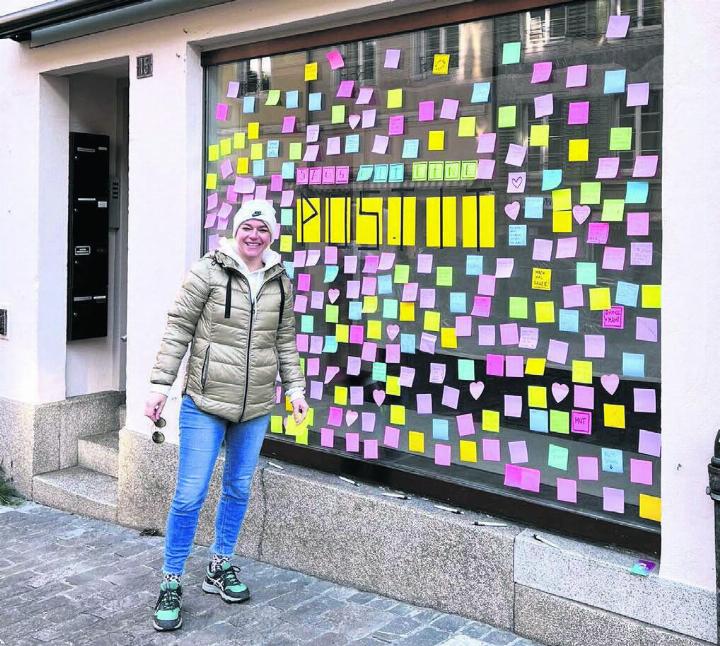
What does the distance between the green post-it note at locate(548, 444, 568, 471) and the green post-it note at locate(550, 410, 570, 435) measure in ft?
0.26

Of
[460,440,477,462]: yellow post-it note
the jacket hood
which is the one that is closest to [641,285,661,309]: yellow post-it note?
[460,440,477,462]: yellow post-it note

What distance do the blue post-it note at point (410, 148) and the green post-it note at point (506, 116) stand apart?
53 centimetres

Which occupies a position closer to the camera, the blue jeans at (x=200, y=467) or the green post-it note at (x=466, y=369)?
Result: the blue jeans at (x=200, y=467)

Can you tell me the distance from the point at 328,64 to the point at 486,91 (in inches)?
44.7

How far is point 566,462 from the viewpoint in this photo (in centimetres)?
443

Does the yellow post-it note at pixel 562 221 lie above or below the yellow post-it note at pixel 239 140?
below

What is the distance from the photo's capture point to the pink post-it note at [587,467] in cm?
433

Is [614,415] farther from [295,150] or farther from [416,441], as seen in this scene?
[295,150]

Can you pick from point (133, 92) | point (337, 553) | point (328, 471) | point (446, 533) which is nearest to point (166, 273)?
point (133, 92)

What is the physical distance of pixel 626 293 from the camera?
4184mm

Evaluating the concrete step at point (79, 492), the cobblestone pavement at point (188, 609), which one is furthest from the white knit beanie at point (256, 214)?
the concrete step at point (79, 492)

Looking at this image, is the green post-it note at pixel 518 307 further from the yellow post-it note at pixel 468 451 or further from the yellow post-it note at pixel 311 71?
the yellow post-it note at pixel 311 71

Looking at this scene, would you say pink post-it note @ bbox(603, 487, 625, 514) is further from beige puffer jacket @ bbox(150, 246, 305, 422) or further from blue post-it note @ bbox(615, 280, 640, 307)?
beige puffer jacket @ bbox(150, 246, 305, 422)

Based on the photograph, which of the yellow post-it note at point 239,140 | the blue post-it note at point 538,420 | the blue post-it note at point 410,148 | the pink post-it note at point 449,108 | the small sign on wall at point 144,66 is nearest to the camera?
the blue post-it note at point 538,420
